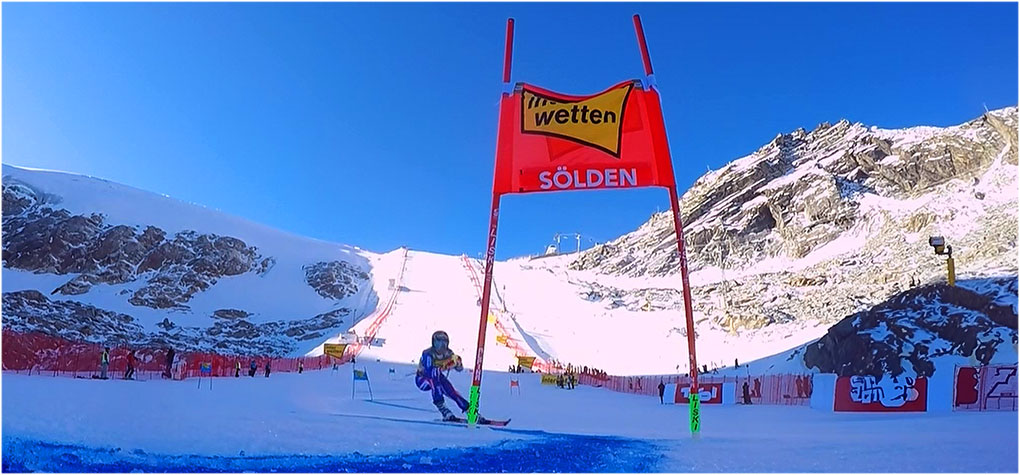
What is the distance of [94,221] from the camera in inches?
3142

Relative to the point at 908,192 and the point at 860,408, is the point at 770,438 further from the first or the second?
the point at 908,192

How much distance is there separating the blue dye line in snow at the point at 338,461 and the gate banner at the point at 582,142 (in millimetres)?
3959

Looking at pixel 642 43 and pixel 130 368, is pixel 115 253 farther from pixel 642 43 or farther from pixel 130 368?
pixel 642 43

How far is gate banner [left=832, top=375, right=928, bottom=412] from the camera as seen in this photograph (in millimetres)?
16078

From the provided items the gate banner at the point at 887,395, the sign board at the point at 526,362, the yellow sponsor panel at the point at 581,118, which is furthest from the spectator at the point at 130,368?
the sign board at the point at 526,362

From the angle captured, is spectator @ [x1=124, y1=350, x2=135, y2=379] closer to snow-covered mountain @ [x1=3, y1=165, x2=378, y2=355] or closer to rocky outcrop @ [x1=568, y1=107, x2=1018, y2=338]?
snow-covered mountain @ [x1=3, y1=165, x2=378, y2=355]

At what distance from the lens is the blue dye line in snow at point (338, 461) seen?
671 centimetres

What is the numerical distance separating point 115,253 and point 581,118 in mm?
77286

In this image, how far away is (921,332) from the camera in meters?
25.6

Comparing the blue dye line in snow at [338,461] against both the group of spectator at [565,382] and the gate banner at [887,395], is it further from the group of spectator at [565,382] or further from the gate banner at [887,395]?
the group of spectator at [565,382]

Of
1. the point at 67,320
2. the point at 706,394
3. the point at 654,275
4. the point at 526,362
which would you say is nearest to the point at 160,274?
the point at 67,320

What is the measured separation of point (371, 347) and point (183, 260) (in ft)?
128

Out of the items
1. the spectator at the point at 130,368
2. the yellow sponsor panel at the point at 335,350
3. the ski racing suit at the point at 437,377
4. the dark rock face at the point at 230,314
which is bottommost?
the spectator at the point at 130,368

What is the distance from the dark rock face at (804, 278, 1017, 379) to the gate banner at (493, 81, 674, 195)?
17416 millimetres
